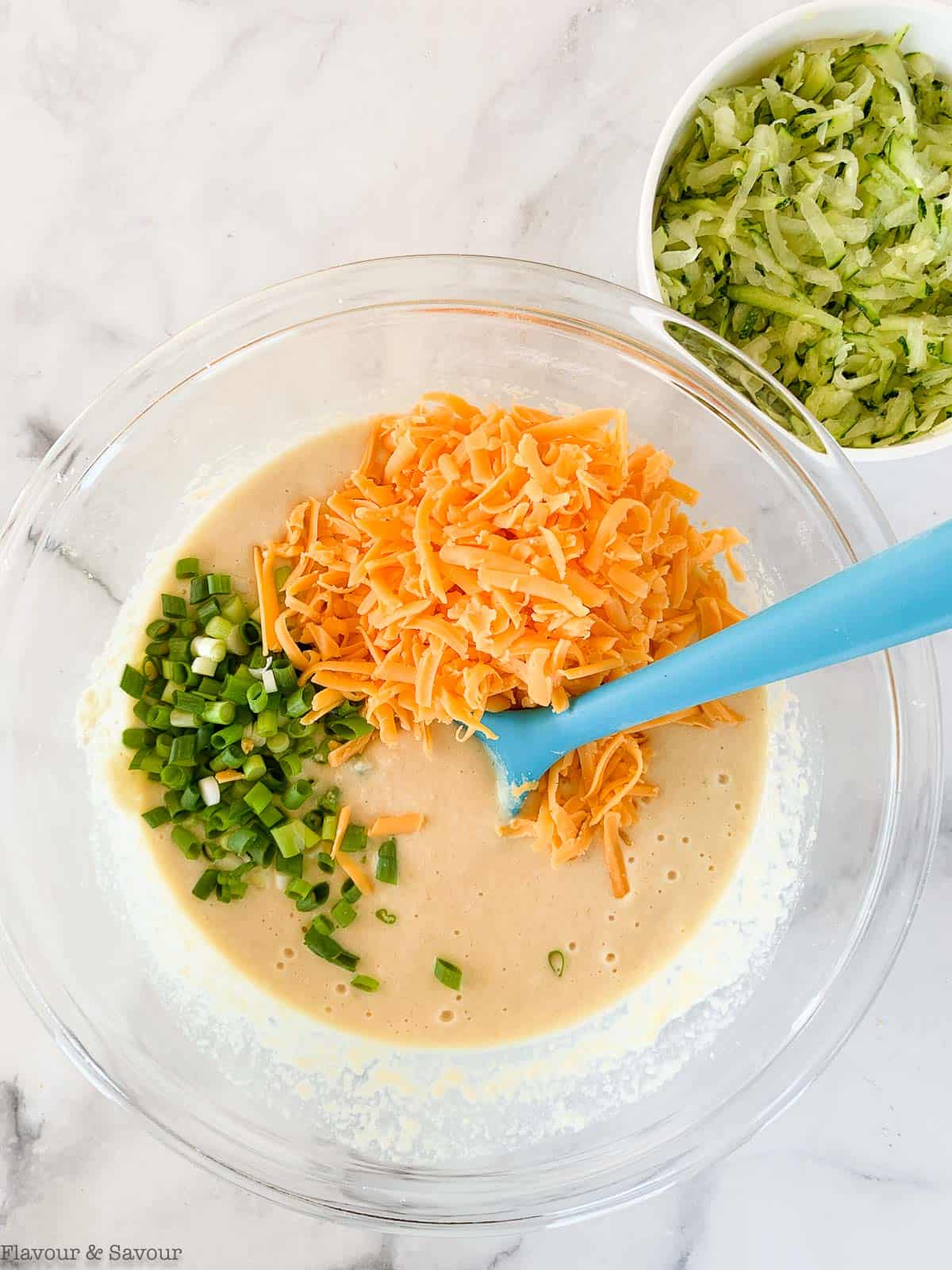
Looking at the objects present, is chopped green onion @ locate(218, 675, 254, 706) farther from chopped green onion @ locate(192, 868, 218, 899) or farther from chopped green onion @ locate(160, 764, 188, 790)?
chopped green onion @ locate(192, 868, 218, 899)

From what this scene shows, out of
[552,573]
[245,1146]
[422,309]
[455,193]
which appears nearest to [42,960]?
[245,1146]

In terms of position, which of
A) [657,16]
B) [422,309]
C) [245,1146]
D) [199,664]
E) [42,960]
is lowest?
[245,1146]

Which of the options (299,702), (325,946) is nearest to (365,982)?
(325,946)

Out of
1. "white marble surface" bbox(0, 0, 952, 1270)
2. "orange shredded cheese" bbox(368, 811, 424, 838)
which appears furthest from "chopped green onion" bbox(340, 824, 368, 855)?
"white marble surface" bbox(0, 0, 952, 1270)

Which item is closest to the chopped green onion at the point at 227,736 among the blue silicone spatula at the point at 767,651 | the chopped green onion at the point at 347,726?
the chopped green onion at the point at 347,726

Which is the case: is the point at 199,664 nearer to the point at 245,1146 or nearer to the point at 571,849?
the point at 571,849
